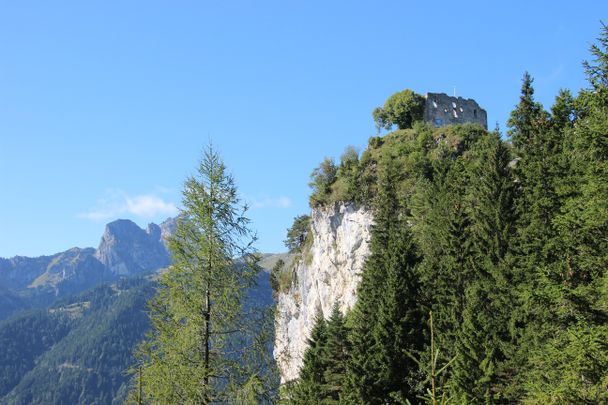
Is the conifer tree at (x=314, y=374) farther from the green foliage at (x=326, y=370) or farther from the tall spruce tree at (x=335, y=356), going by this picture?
the tall spruce tree at (x=335, y=356)

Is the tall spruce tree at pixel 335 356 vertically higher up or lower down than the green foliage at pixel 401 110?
lower down

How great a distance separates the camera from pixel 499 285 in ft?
96.4

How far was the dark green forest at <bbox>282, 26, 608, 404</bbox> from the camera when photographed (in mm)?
18014

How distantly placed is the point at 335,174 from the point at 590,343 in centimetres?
4951

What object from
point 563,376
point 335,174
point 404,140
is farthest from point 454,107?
point 563,376

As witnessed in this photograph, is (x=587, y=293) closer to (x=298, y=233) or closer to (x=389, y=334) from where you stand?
(x=389, y=334)

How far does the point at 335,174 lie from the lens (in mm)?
65438

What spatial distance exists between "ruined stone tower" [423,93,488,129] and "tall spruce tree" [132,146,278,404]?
56.9 metres

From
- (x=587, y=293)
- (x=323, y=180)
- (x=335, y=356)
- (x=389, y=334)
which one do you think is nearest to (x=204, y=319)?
(x=587, y=293)

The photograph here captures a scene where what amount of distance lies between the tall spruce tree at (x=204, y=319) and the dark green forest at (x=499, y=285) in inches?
218

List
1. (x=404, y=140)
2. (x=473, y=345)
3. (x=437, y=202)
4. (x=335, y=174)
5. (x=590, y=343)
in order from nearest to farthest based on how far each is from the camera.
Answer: (x=590, y=343) → (x=473, y=345) → (x=437, y=202) → (x=404, y=140) → (x=335, y=174)

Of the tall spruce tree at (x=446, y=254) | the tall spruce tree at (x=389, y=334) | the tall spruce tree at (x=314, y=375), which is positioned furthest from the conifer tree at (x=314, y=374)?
the tall spruce tree at (x=446, y=254)

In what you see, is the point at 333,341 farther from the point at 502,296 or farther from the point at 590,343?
the point at 590,343

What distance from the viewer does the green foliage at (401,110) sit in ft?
226
